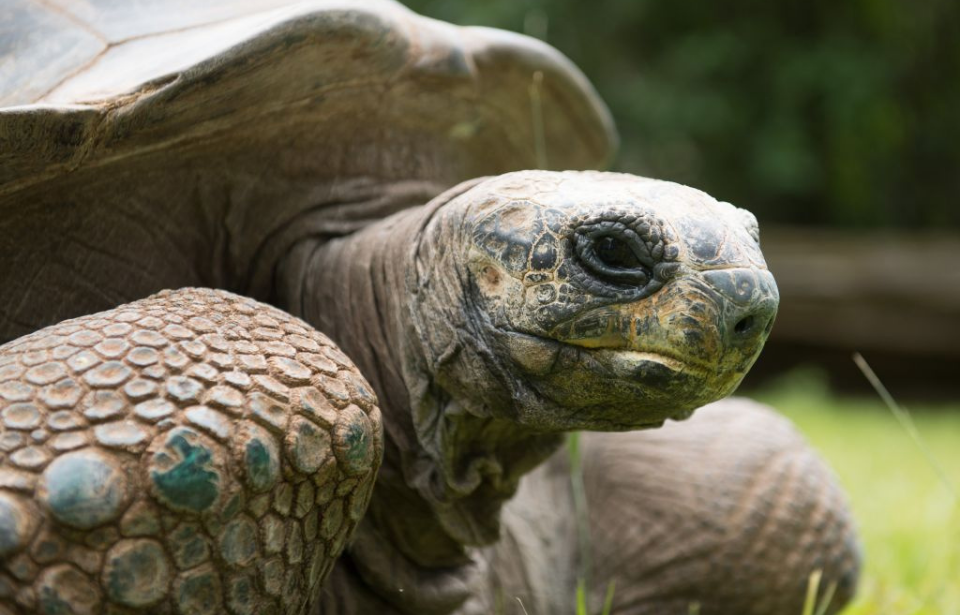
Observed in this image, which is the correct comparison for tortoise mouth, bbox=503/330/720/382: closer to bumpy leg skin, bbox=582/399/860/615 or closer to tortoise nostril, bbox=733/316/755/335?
tortoise nostril, bbox=733/316/755/335

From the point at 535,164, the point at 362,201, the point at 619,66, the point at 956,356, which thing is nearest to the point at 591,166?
the point at 535,164

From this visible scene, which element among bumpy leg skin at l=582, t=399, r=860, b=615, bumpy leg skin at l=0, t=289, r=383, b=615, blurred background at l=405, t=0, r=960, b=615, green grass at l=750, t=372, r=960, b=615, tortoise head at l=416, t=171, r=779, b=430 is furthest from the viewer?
blurred background at l=405, t=0, r=960, b=615

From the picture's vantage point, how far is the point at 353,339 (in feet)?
6.09

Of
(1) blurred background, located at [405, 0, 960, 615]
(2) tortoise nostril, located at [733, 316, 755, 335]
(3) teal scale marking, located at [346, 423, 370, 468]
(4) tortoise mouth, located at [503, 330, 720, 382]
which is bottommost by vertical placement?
(1) blurred background, located at [405, 0, 960, 615]

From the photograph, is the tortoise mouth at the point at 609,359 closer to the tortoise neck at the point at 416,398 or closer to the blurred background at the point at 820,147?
the tortoise neck at the point at 416,398

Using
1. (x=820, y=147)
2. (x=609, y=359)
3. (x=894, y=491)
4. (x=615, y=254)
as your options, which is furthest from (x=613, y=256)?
(x=820, y=147)

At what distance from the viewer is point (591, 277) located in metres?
1.35

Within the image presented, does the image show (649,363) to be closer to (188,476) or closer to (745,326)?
(745,326)

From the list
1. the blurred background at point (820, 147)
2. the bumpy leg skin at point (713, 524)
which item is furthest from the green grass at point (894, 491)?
the bumpy leg skin at point (713, 524)

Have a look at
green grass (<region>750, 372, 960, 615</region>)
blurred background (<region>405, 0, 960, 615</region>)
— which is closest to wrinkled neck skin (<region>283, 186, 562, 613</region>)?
green grass (<region>750, 372, 960, 615</region>)

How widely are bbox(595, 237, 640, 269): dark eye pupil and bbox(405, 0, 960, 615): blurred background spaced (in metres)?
5.35

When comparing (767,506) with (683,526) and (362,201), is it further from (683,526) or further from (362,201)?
(362,201)

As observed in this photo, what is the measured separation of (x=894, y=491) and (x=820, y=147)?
5.96 m

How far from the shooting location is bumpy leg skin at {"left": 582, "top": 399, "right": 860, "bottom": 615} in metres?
2.20
